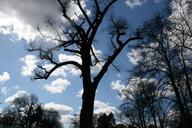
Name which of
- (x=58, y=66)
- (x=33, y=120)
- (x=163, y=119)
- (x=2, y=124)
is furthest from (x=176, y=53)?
(x=2, y=124)

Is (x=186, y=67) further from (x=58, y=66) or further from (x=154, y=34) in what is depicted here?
(x=58, y=66)

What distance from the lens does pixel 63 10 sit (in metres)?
17.5

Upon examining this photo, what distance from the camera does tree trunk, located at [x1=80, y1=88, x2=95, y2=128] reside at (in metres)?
13.1

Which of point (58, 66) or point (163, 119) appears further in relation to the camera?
point (163, 119)

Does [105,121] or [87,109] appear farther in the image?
[105,121]

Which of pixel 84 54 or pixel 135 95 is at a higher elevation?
pixel 135 95

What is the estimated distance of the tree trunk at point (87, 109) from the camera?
13.1m

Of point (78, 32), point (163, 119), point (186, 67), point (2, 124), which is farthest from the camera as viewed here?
point (2, 124)

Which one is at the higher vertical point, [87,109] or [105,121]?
[105,121]

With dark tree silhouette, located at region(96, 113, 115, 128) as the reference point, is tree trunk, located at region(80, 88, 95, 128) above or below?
below

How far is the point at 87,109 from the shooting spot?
13.3m

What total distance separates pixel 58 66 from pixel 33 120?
259 ft

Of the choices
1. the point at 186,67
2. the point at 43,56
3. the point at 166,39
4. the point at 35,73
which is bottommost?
the point at 35,73

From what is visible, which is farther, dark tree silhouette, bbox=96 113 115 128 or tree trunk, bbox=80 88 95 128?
dark tree silhouette, bbox=96 113 115 128
